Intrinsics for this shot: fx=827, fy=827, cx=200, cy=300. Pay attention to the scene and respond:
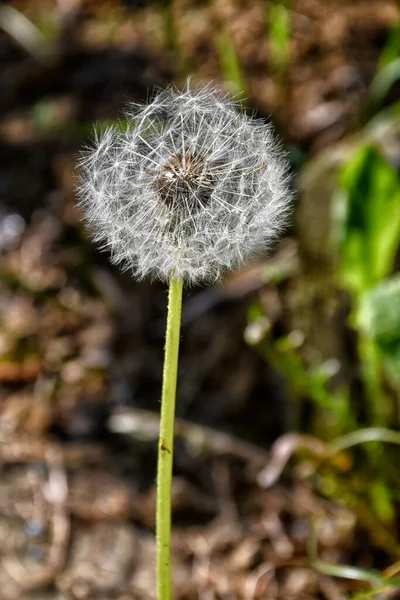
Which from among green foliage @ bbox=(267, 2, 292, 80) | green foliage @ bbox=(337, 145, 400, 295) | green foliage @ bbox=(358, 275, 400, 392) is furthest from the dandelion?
→ green foliage @ bbox=(267, 2, 292, 80)

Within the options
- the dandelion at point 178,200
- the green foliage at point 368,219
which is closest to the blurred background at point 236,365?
the green foliage at point 368,219

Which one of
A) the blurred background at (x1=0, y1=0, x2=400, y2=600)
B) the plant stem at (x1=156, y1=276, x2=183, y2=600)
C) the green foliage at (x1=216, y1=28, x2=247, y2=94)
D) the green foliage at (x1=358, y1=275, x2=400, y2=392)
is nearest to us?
the plant stem at (x1=156, y1=276, x2=183, y2=600)

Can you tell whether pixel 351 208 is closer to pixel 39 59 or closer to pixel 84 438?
pixel 84 438

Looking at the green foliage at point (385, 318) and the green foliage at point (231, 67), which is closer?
the green foliage at point (385, 318)

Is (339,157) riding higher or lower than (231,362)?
higher

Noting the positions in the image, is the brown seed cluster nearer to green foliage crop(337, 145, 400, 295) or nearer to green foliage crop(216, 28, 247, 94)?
green foliage crop(337, 145, 400, 295)

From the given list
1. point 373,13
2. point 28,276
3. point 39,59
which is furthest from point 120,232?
point 39,59

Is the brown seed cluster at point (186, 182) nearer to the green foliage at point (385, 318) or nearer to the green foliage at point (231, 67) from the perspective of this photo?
the green foliage at point (385, 318)

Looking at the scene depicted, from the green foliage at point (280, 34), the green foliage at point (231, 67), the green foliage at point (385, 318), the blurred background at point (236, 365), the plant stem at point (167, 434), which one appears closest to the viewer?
the plant stem at point (167, 434)
